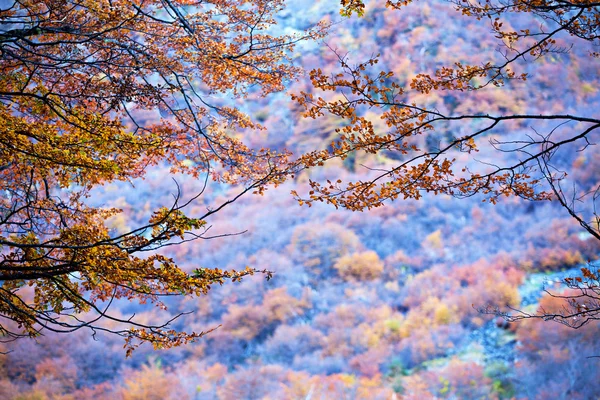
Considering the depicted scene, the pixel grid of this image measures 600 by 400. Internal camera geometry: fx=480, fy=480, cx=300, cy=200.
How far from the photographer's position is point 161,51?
450 centimetres

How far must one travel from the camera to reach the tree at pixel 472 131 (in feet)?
9.34

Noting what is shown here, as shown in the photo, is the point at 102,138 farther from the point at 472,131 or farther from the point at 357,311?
the point at 472,131

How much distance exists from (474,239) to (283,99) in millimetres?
13130

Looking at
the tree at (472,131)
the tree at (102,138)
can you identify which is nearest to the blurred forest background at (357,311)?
the tree at (472,131)

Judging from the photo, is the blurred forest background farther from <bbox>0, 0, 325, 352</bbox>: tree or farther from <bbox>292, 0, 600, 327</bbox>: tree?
<bbox>0, 0, 325, 352</bbox>: tree

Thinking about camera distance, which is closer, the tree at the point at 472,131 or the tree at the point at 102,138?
the tree at the point at 102,138

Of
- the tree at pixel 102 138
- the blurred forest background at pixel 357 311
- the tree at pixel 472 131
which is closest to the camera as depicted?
the tree at pixel 102 138

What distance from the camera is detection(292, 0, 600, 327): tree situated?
9.34 ft

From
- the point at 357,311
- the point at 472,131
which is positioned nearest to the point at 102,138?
the point at 357,311

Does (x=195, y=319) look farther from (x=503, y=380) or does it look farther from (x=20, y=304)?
→ (x=20, y=304)

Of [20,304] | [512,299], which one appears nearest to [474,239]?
[512,299]

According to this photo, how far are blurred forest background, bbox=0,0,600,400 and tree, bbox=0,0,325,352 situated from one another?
3374 millimetres

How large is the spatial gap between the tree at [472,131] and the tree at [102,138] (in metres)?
0.56

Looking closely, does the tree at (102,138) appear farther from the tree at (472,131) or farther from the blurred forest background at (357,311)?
the blurred forest background at (357,311)
